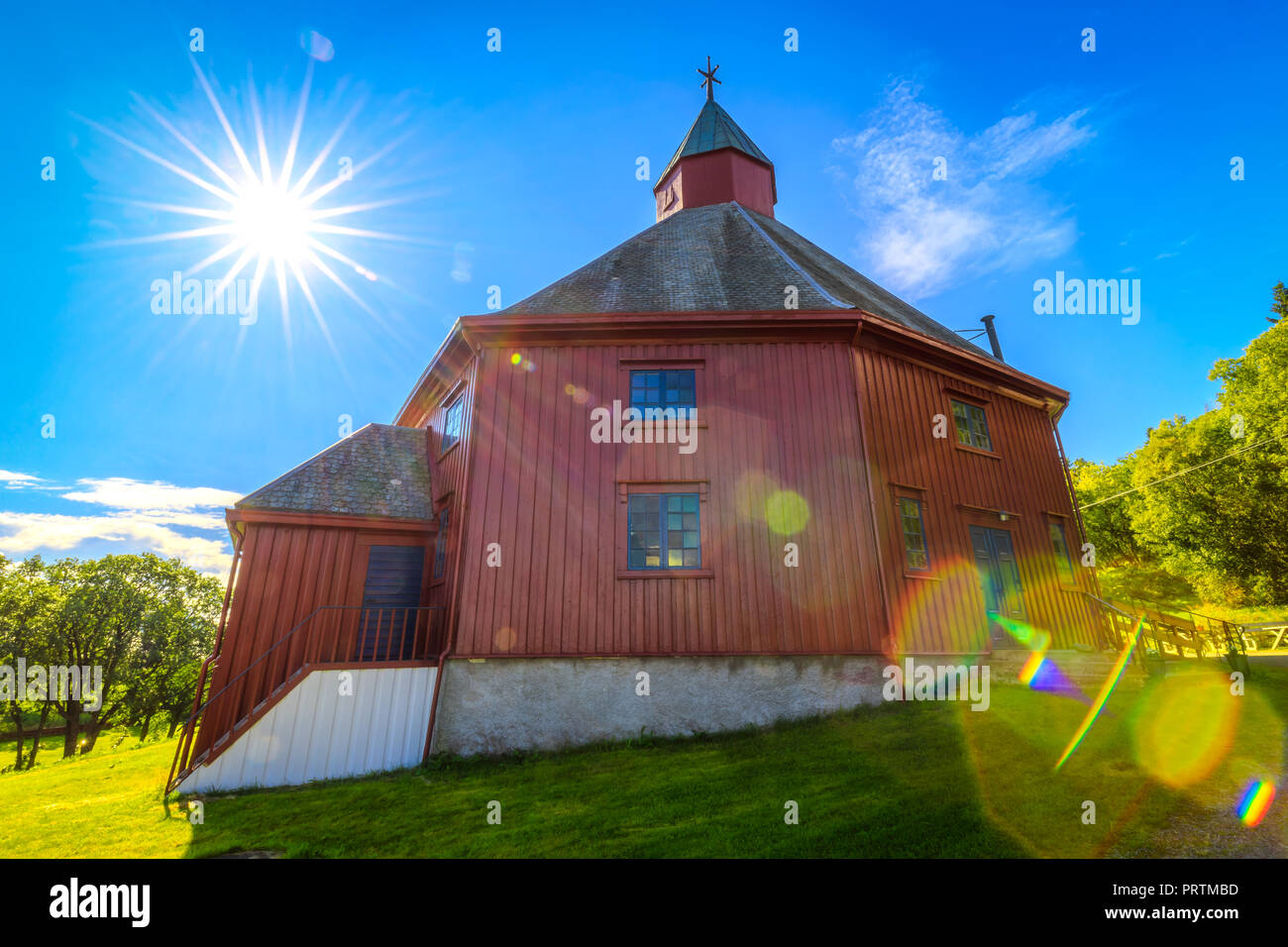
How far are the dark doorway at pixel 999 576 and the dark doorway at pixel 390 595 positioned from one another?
11212 mm

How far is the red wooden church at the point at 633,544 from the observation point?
9008mm

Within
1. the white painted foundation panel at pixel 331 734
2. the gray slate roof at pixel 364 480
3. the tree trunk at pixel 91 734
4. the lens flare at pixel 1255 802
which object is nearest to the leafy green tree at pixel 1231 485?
the lens flare at pixel 1255 802

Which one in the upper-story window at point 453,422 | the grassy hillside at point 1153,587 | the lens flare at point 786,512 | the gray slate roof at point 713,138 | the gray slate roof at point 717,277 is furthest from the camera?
the grassy hillside at point 1153,587

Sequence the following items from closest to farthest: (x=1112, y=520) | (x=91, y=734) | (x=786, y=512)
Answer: (x=786, y=512), (x=91, y=734), (x=1112, y=520)

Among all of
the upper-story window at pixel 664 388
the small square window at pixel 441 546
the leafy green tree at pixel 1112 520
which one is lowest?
the small square window at pixel 441 546

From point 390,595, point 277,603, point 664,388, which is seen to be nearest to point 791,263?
point 664,388

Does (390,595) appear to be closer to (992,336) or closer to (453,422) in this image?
(453,422)

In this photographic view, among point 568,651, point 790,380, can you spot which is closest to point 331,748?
point 568,651

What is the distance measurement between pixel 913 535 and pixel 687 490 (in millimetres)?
4486

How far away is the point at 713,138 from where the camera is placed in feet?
62.1

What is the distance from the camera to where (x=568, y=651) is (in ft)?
30.3
